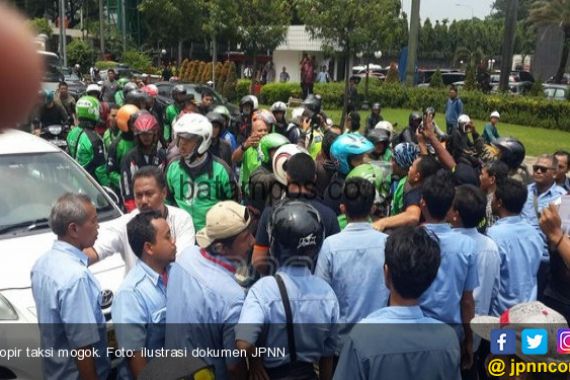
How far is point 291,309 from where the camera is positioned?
291 centimetres

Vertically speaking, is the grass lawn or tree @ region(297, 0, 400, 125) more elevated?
tree @ region(297, 0, 400, 125)

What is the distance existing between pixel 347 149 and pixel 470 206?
1403mm

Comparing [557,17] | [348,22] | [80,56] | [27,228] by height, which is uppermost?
[557,17]

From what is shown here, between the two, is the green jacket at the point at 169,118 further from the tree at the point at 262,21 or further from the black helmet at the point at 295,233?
the tree at the point at 262,21

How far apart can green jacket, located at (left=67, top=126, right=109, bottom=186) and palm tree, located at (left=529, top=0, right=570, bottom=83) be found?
129 feet

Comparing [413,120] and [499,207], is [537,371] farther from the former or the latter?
[413,120]

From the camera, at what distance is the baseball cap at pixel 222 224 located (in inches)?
123

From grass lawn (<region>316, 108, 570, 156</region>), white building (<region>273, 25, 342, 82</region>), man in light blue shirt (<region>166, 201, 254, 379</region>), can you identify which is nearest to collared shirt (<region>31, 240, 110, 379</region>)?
man in light blue shirt (<region>166, 201, 254, 379</region>)

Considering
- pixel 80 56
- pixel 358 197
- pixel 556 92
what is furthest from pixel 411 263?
pixel 80 56

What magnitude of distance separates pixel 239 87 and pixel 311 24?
393 inches

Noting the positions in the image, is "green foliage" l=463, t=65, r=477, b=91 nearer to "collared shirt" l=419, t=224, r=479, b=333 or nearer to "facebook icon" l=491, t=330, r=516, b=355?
"collared shirt" l=419, t=224, r=479, b=333

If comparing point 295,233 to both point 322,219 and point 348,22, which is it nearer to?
point 322,219

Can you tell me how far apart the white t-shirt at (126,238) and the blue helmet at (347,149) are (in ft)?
4.71

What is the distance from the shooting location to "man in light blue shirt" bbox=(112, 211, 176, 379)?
307 cm
